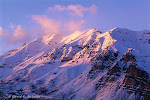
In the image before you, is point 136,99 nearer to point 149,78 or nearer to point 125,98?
point 125,98

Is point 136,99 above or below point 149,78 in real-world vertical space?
below

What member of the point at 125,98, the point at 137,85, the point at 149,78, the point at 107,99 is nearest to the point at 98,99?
the point at 107,99

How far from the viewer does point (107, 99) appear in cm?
19000

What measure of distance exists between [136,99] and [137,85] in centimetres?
1474

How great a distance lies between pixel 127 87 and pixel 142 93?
1325cm

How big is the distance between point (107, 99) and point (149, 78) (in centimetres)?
4204

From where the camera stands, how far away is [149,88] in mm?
191625

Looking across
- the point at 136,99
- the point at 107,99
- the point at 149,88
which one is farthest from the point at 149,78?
the point at 107,99

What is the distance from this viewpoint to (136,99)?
18425 centimetres

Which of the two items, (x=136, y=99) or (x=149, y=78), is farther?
(x=149, y=78)

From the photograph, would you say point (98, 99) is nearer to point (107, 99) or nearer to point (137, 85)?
point (107, 99)

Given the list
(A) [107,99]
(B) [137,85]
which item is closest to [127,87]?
(B) [137,85]

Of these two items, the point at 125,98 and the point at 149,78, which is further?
the point at 149,78

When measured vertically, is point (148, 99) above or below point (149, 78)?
below
